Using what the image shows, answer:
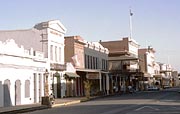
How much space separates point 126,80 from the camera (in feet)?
301

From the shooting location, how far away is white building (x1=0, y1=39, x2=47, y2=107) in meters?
33.7

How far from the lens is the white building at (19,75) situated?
111ft

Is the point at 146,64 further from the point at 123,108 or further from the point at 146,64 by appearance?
the point at 123,108

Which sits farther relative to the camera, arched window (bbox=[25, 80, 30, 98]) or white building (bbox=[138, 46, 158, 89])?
white building (bbox=[138, 46, 158, 89])

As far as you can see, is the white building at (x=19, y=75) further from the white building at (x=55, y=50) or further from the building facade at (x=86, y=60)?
the building facade at (x=86, y=60)

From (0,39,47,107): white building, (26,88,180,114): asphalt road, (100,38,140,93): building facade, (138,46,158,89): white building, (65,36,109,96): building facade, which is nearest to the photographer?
(26,88,180,114): asphalt road

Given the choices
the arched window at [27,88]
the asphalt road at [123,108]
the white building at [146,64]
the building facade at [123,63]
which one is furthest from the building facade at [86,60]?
the white building at [146,64]

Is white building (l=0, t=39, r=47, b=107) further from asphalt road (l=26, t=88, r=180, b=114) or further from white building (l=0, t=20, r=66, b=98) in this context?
asphalt road (l=26, t=88, r=180, b=114)

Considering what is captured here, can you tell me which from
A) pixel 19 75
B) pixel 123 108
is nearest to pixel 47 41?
pixel 19 75

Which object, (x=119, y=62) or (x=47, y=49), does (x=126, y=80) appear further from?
(x=47, y=49)

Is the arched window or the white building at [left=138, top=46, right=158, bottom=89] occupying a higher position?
the white building at [left=138, top=46, right=158, bottom=89]

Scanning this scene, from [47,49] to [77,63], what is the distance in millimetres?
10892

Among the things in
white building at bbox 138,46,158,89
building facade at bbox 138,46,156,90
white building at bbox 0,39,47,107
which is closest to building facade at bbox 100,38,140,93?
building facade at bbox 138,46,156,90

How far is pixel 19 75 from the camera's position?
3631 cm
